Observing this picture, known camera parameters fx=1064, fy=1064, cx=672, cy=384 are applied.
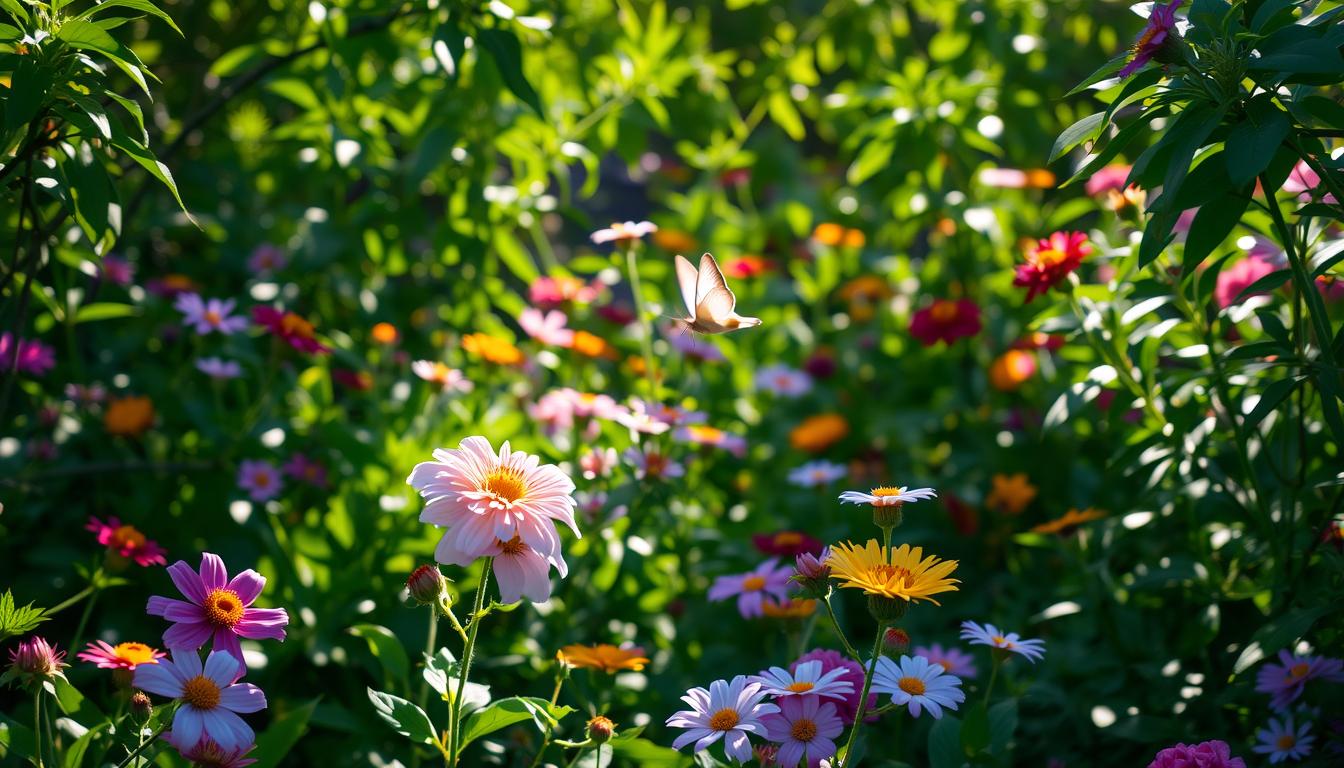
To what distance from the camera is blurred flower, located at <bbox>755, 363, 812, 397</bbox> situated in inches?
89.6

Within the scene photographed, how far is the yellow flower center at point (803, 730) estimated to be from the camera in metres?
0.96

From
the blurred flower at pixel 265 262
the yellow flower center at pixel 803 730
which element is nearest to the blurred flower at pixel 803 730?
the yellow flower center at pixel 803 730

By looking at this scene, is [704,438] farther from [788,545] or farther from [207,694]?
[207,694]

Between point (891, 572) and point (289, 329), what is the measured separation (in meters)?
1.01

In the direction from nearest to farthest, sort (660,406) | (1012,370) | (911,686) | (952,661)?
(911,686), (952,661), (660,406), (1012,370)

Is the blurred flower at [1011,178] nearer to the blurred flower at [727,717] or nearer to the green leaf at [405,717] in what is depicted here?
the blurred flower at [727,717]

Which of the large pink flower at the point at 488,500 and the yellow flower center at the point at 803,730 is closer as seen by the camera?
the large pink flower at the point at 488,500

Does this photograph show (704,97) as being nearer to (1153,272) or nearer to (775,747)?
(1153,272)

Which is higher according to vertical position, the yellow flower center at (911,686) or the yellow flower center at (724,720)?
the yellow flower center at (911,686)

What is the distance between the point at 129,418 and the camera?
1.62m

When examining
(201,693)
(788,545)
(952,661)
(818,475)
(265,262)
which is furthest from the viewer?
(265,262)

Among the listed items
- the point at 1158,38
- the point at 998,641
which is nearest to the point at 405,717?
the point at 998,641

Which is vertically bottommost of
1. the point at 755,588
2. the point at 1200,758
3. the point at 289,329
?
the point at 1200,758

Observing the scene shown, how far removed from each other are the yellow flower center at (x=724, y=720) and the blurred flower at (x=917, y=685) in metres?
0.13
